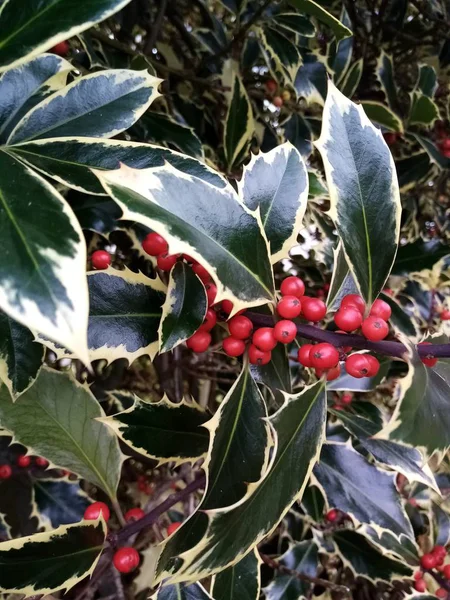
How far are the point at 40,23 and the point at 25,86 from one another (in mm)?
224

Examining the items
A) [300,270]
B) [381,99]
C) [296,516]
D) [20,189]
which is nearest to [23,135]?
[20,189]

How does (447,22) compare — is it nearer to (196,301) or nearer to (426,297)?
(426,297)

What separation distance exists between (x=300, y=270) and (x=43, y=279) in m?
1.09

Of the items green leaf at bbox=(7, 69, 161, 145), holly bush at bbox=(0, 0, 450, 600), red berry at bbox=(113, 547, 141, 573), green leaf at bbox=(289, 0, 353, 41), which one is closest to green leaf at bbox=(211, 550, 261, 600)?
holly bush at bbox=(0, 0, 450, 600)

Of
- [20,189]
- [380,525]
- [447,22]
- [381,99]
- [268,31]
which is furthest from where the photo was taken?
[381,99]

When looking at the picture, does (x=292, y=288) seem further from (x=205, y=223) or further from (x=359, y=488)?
(x=359, y=488)

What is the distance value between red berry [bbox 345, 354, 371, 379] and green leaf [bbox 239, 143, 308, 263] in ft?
0.51

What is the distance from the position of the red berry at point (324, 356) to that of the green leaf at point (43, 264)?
29cm

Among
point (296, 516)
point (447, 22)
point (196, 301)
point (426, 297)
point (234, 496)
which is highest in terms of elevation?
point (447, 22)

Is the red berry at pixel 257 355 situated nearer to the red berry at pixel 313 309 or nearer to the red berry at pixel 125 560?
the red berry at pixel 313 309

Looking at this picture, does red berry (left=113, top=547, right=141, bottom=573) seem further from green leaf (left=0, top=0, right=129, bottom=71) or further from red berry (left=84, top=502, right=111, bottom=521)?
green leaf (left=0, top=0, right=129, bottom=71)

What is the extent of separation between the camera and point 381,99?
1.63 metres

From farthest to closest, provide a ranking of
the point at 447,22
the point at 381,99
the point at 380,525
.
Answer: the point at 381,99
the point at 447,22
the point at 380,525

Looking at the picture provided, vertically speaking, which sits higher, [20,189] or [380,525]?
[20,189]
